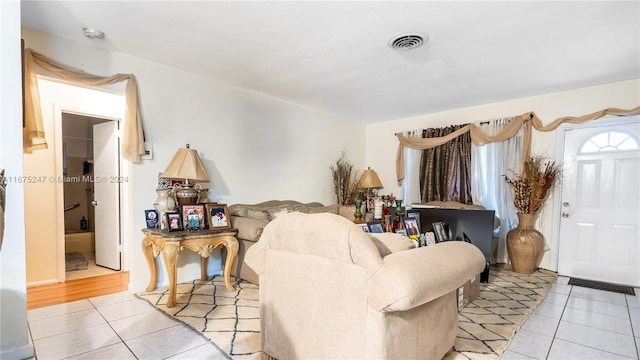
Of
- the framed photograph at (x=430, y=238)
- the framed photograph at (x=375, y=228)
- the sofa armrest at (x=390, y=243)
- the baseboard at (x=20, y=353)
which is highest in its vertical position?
the sofa armrest at (x=390, y=243)

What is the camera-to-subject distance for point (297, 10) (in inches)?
86.6

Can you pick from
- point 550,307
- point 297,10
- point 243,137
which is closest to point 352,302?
point 297,10

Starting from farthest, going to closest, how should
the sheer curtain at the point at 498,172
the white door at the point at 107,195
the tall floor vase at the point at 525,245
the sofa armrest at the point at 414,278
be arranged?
the sheer curtain at the point at 498,172
the white door at the point at 107,195
the tall floor vase at the point at 525,245
the sofa armrest at the point at 414,278

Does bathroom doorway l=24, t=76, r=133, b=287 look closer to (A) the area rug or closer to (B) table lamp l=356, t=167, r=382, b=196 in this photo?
(A) the area rug

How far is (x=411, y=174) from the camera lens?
5344mm

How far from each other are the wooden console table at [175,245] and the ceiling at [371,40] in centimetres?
173

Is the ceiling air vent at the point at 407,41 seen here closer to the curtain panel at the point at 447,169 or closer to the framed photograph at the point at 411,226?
the framed photograph at the point at 411,226

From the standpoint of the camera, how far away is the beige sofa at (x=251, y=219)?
3.24 metres

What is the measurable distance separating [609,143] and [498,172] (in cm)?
122

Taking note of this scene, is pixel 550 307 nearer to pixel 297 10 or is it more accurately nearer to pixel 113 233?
pixel 297 10

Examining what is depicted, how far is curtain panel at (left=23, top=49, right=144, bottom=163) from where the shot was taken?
242cm

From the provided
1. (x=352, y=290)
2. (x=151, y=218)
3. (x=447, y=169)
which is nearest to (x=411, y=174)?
(x=447, y=169)

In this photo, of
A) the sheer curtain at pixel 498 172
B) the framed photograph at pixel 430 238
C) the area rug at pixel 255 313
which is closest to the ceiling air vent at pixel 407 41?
the framed photograph at pixel 430 238

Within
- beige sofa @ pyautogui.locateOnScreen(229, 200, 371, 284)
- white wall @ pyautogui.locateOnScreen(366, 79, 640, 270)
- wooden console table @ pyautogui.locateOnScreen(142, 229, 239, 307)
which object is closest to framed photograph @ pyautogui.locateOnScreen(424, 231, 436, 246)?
beige sofa @ pyautogui.locateOnScreen(229, 200, 371, 284)
